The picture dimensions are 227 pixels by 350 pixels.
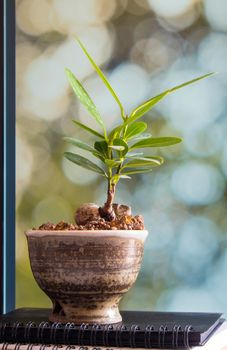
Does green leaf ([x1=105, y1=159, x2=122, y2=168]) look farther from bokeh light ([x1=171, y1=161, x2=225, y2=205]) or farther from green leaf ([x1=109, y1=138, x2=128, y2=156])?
bokeh light ([x1=171, y1=161, x2=225, y2=205])

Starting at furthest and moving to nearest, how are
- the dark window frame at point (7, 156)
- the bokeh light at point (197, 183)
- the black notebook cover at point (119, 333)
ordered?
1. the dark window frame at point (7, 156)
2. the bokeh light at point (197, 183)
3. the black notebook cover at point (119, 333)

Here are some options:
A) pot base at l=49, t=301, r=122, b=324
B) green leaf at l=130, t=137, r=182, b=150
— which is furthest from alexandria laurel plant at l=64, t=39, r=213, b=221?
pot base at l=49, t=301, r=122, b=324

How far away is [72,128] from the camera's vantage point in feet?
4.92

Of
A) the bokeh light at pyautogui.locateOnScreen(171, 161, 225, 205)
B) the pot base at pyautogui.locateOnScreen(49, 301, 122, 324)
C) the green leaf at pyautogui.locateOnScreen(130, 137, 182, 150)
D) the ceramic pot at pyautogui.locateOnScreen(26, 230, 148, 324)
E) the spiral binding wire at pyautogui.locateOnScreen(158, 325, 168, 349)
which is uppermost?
the green leaf at pyautogui.locateOnScreen(130, 137, 182, 150)

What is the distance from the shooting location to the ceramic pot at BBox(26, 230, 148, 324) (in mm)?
1077

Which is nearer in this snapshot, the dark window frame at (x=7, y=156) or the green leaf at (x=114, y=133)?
the green leaf at (x=114, y=133)

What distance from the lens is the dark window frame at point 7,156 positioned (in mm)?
1511

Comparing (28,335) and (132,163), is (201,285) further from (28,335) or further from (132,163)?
(28,335)

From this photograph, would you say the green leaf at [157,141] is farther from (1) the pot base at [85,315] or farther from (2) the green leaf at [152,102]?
(1) the pot base at [85,315]

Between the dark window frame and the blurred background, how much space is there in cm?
2

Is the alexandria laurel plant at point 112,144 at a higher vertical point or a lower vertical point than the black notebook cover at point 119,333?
higher

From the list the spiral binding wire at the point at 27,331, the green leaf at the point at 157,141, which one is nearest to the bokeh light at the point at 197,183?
the green leaf at the point at 157,141

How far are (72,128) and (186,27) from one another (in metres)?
0.33

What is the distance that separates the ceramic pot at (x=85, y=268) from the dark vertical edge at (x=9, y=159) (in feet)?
1.34
